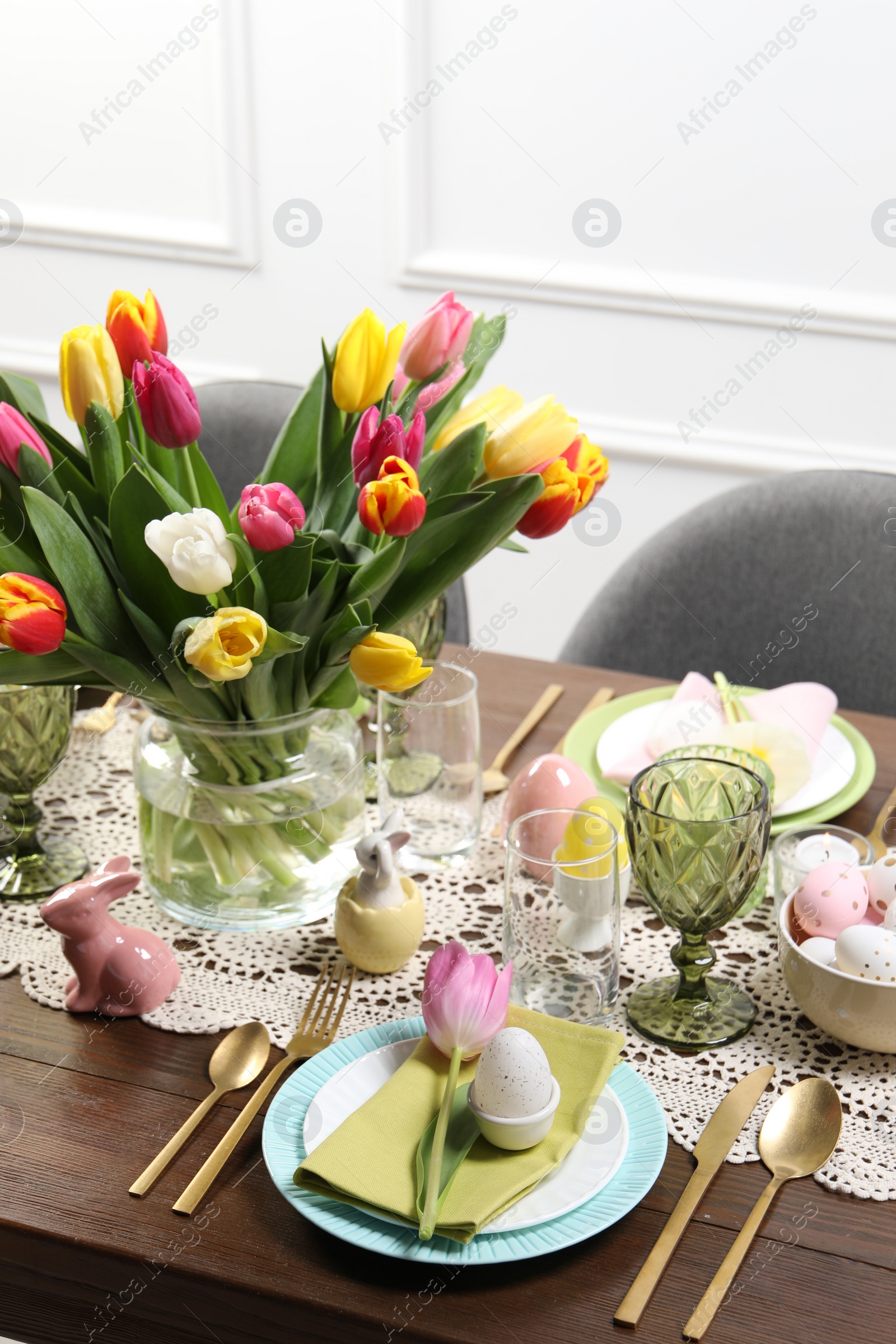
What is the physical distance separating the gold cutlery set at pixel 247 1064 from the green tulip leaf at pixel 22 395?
0.45 meters

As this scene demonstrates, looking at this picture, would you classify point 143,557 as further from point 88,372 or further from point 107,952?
point 107,952

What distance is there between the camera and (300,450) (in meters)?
0.98

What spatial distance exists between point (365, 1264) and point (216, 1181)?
0.35 feet

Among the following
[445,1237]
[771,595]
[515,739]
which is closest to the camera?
[445,1237]

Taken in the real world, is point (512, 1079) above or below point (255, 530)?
below

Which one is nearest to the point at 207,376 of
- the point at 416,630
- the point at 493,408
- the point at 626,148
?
the point at 626,148

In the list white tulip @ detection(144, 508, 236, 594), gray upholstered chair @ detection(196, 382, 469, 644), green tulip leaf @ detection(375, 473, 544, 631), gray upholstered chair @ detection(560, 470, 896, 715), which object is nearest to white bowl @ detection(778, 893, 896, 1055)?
green tulip leaf @ detection(375, 473, 544, 631)

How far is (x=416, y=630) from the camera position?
120 centimetres

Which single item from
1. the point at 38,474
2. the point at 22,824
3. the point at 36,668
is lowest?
the point at 22,824

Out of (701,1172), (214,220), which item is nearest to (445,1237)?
(701,1172)

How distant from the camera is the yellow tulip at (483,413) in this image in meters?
0.92

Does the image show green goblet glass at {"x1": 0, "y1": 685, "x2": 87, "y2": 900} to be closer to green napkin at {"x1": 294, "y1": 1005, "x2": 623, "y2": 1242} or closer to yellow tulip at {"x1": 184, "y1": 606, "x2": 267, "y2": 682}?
yellow tulip at {"x1": 184, "y1": 606, "x2": 267, "y2": 682}

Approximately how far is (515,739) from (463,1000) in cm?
49

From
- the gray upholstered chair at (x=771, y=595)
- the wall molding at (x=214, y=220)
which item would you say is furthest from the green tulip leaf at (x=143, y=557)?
the wall molding at (x=214, y=220)
